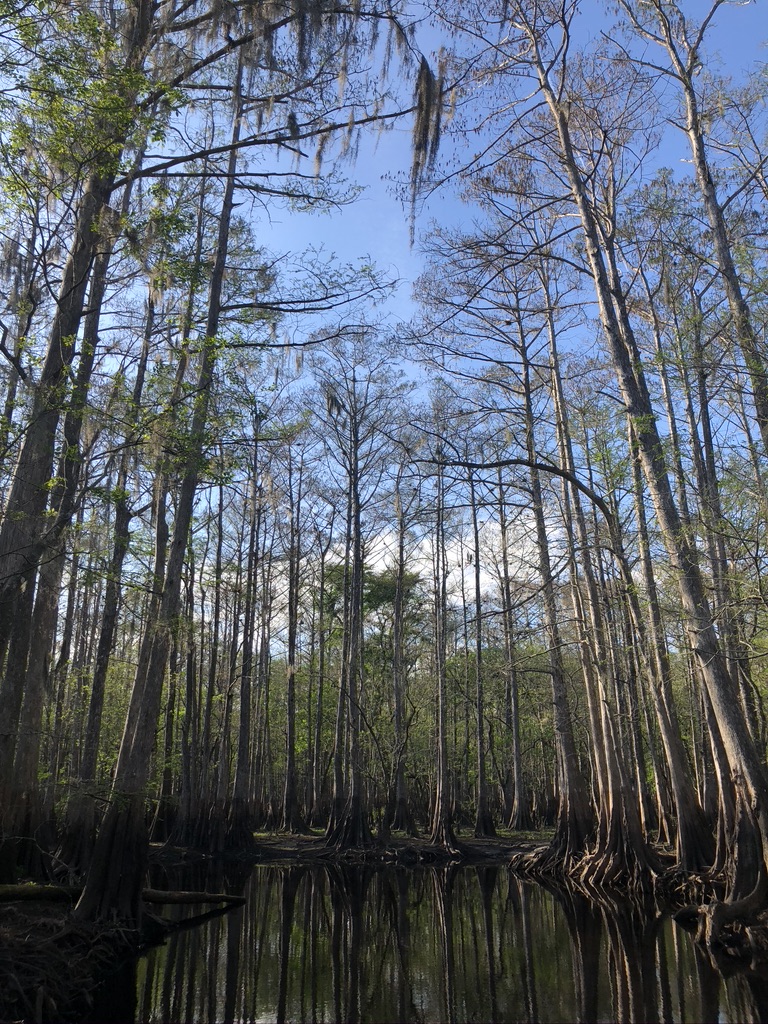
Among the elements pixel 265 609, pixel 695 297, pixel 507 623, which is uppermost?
pixel 695 297

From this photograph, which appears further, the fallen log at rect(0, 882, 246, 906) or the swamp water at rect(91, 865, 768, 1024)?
the fallen log at rect(0, 882, 246, 906)

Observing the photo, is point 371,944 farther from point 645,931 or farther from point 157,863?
point 157,863

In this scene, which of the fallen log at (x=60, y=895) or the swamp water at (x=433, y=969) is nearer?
the swamp water at (x=433, y=969)

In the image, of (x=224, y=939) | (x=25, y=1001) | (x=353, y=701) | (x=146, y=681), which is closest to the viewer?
(x=25, y=1001)

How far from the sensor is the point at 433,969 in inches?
249

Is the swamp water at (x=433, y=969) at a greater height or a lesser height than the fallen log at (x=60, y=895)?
lesser

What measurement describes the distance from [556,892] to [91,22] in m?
12.0

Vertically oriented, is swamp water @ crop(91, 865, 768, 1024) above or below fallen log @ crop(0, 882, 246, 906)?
below

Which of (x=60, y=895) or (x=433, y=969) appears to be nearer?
(x=433, y=969)

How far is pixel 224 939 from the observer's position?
760 centimetres

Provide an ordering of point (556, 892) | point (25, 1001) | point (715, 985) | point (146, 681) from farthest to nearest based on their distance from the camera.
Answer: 1. point (556, 892)
2. point (146, 681)
3. point (715, 985)
4. point (25, 1001)

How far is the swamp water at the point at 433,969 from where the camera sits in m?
5.08

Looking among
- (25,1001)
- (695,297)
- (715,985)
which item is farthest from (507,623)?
(25,1001)

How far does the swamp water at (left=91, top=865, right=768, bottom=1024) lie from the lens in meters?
5.08
